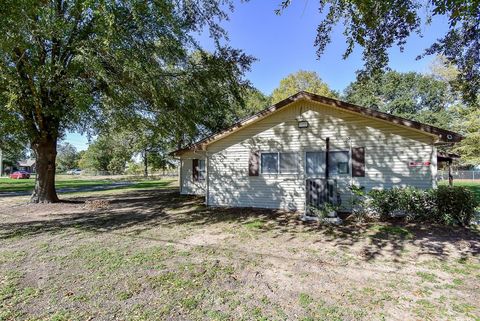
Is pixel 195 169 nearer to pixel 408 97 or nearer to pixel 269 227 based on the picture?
pixel 269 227

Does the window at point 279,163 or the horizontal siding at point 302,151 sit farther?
the window at point 279,163

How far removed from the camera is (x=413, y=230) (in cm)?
685

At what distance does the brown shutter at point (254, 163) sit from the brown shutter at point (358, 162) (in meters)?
3.33

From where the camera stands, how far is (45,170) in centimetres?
1115

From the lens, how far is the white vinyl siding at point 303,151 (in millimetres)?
8633

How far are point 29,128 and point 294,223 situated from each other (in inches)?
396

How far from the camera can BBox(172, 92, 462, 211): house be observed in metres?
8.45

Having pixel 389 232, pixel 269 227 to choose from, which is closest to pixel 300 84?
pixel 269 227

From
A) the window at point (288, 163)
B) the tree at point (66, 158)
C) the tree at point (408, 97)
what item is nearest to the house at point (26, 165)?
the tree at point (66, 158)

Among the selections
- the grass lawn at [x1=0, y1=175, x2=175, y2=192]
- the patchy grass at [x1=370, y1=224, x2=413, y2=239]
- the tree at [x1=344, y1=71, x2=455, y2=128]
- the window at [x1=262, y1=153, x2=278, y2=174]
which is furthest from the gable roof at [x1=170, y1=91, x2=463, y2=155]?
the tree at [x1=344, y1=71, x2=455, y2=128]

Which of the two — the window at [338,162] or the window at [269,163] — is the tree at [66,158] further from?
the window at [338,162]

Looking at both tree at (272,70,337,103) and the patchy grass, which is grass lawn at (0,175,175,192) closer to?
tree at (272,70,337,103)

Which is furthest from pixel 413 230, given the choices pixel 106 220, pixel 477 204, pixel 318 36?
pixel 106 220

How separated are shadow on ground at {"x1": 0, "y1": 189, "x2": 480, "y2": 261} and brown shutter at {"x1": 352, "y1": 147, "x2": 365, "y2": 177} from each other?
1930mm
